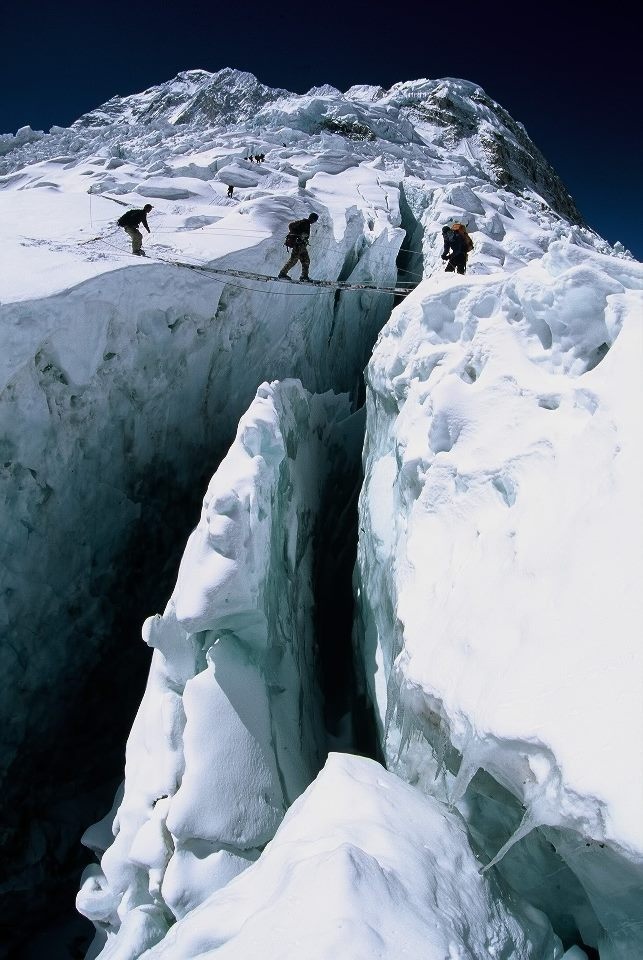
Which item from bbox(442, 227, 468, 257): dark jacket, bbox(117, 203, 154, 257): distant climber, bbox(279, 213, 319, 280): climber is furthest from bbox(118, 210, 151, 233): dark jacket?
bbox(442, 227, 468, 257): dark jacket

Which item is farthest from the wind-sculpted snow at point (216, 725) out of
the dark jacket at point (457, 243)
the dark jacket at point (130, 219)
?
the dark jacket at point (457, 243)

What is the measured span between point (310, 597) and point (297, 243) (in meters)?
3.89

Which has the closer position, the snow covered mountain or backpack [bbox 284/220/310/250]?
the snow covered mountain

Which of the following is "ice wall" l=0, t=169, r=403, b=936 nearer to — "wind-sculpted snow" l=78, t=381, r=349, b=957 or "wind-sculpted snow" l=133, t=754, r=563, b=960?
"wind-sculpted snow" l=78, t=381, r=349, b=957

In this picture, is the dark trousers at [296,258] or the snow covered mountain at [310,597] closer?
the snow covered mountain at [310,597]

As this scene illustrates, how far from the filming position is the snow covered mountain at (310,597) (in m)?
1.71

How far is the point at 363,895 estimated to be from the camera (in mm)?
1493

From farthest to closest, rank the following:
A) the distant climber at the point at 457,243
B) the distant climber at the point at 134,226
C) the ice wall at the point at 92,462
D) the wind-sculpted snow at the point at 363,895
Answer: the distant climber at the point at 457,243 < the distant climber at the point at 134,226 < the ice wall at the point at 92,462 < the wind-sculpted snow at the point at 363,895

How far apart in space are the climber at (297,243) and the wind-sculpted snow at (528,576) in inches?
115

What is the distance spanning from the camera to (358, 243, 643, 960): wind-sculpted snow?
1651 millimetres

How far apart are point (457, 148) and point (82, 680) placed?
2247 cm

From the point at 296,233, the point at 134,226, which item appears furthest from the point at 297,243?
the point at 134,226

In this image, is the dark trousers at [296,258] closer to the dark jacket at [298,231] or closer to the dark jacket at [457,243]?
the dark jacket at [298,231]

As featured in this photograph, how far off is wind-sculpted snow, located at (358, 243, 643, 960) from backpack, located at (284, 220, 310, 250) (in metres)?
2.92
